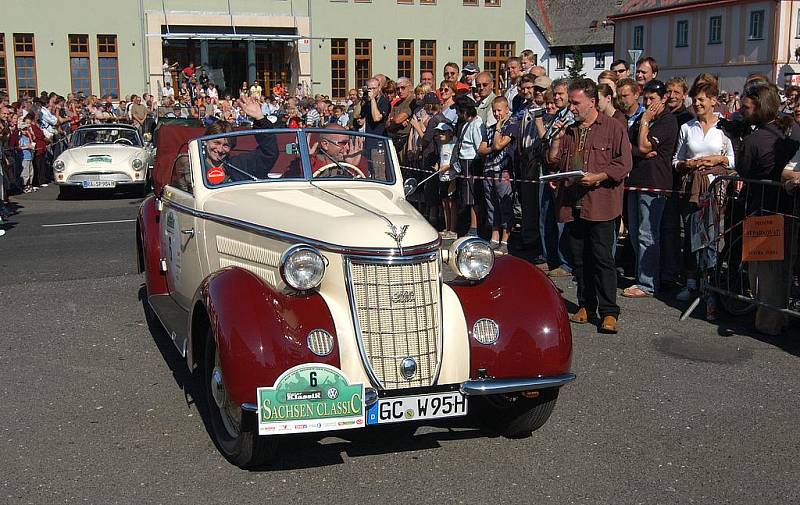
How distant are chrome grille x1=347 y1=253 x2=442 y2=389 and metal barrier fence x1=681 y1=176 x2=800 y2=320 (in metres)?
3.56

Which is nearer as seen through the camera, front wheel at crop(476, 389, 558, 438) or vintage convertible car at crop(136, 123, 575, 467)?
vintage convertible car at crop(136, 123, 575, 467)

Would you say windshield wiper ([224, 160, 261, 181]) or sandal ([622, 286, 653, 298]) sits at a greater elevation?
windshield wiper ([224, 160, 261, 181])

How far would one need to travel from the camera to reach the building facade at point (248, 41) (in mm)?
42531

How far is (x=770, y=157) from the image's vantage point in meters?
7.87

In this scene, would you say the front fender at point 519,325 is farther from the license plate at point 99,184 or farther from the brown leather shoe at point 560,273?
the license plate at point 99,184

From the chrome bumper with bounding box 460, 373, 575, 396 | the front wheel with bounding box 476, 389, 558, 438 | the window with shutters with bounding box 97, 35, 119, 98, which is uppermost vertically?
the window with shutters with bounding box 97, 35, 119, 98

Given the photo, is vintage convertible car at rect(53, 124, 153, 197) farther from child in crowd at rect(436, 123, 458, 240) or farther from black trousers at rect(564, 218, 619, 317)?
black trousers at rect(564, 218, 619, 317)

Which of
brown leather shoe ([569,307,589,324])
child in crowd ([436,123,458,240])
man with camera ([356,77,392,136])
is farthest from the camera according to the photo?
man with camera ([356,77,392,136])

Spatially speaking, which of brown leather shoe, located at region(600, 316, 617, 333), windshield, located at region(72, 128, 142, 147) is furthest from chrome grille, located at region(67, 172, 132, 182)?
brown leather shoe, located at region(600, 316, 617, 333)

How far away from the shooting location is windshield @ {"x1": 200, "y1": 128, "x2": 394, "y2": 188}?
21.1 feet

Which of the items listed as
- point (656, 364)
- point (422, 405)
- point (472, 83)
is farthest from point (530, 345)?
point (472, 83)

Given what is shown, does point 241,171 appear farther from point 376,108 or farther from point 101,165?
point 101,165

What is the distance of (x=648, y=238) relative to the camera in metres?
9.03

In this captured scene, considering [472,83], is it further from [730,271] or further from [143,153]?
[730,271]
